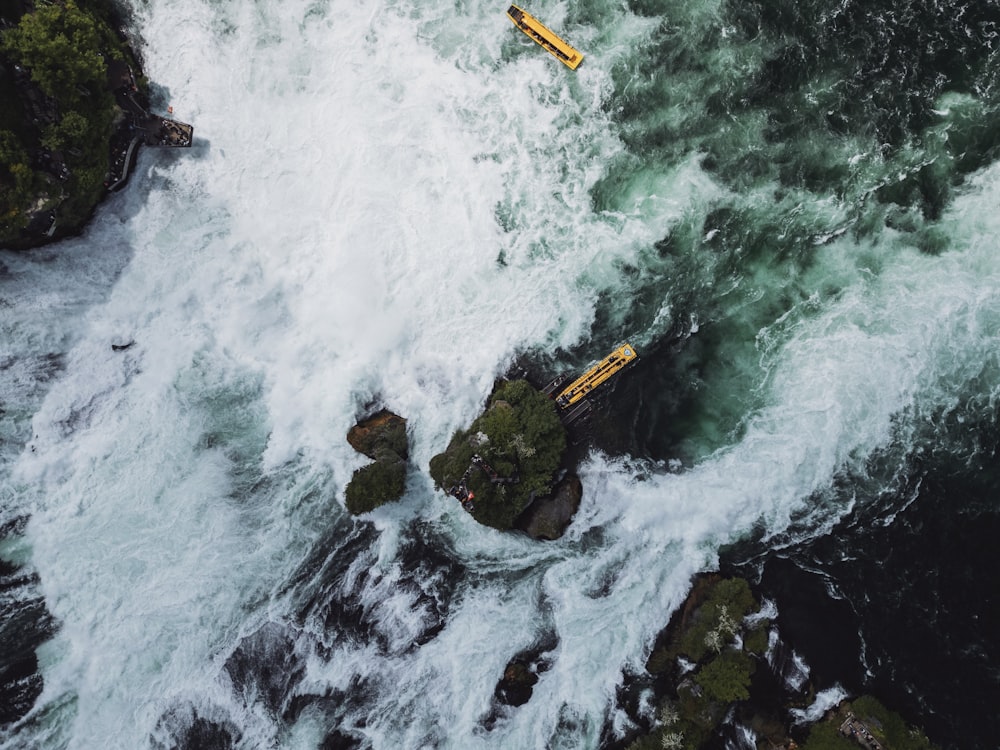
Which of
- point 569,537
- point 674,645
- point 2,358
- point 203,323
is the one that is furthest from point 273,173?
point 674,645

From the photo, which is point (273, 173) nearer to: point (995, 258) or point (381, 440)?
point (381, 440)

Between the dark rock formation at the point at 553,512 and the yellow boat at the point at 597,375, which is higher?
the yellow boat at the point at 597,375

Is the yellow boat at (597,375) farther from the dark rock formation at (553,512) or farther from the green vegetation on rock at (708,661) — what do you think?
the green vegetation on rock at (708,661)

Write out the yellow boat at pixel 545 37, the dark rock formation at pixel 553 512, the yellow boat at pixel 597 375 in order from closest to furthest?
the yellow boat at pixel 597 375, the dark rock formation at pixel 553 512, the yellow boat at pixel 545 37

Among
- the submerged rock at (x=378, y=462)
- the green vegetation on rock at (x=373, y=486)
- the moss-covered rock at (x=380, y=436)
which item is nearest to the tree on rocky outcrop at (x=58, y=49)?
the moss-covered rock at (x=380, y=436)

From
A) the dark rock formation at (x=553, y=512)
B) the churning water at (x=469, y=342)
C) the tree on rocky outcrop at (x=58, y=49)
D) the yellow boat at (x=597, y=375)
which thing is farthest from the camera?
the dark rock formation at (x=553, y=512)

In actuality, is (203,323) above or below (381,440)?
above
